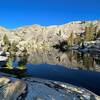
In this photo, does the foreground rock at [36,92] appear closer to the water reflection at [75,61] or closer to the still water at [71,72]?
the still water at [71,72]

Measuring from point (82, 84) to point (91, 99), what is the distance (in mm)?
25056

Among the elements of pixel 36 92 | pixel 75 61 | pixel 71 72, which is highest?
pixel 36 92

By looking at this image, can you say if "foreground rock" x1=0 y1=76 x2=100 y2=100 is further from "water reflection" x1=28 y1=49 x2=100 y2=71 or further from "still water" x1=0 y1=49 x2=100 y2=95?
"water reflection" x1=28 y1=49 x2=100 y2=71

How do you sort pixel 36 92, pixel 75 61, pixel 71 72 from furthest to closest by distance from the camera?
pixel 75 61, pixel 71 72, pixel 36 92

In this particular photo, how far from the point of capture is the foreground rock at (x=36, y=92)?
20.3 m

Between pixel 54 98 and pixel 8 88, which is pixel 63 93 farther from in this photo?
pixel 8 88

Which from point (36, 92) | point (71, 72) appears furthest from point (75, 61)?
point (36, 92)

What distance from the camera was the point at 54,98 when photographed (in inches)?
827

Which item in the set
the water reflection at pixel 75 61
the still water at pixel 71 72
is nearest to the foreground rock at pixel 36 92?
the still water at pixel 71 72

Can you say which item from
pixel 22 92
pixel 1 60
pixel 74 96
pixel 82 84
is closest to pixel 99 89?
pixel 82 84

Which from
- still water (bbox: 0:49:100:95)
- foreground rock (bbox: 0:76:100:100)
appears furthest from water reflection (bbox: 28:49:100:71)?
foreground rock (bbox: 0:76:100:100)

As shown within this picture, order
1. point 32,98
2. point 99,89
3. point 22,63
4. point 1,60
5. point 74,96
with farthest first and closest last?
1. point 1,60
2. point 22,63
3. point 99,89
4. point 74,96
5. point 32,98

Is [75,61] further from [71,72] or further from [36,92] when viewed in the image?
[36,92]

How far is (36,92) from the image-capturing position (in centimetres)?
2144
